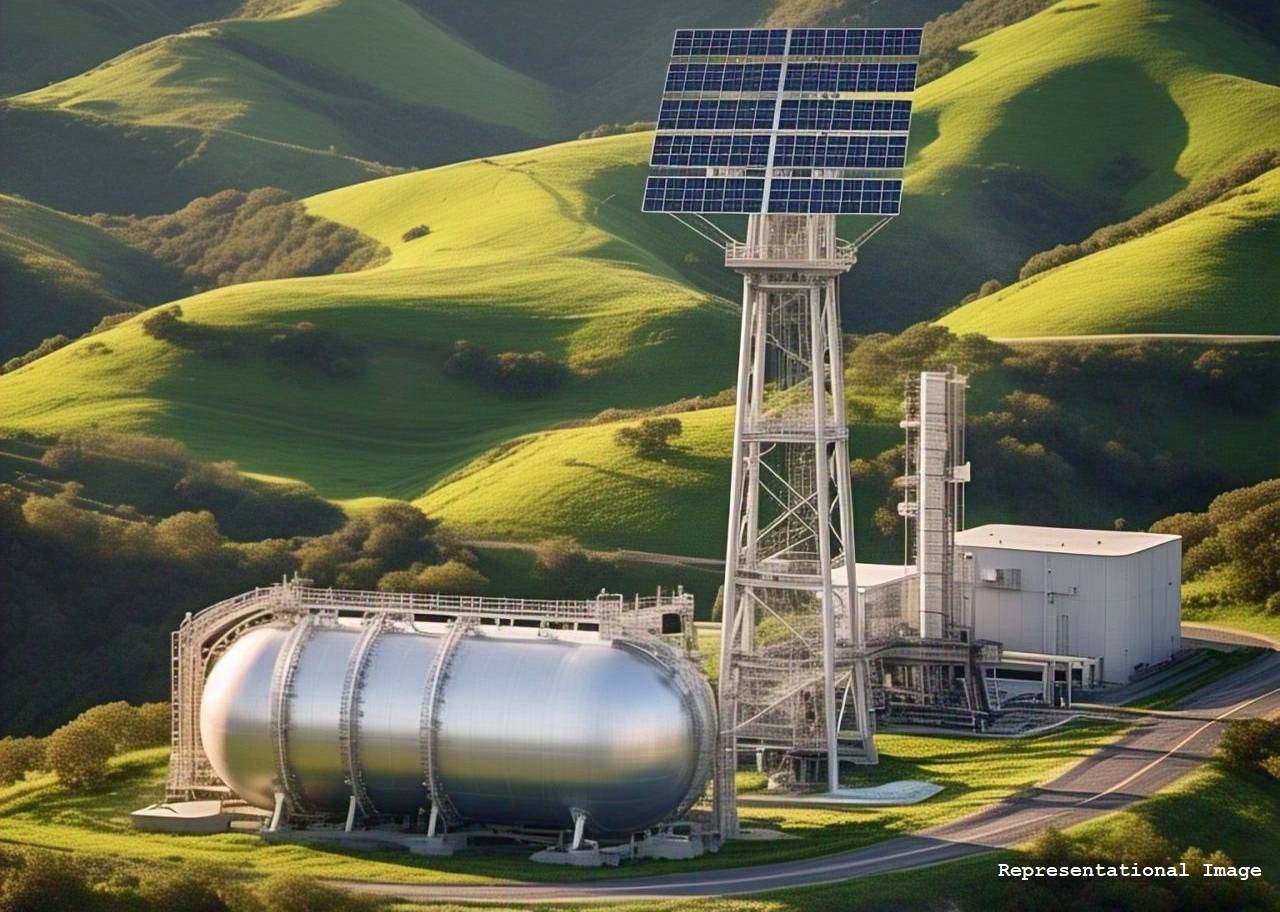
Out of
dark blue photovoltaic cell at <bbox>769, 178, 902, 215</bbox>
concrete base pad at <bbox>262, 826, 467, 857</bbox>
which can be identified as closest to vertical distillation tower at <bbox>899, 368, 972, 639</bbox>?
dark blue photovoltaic cell at <bbox>769, 178, 902, 215</bbox>

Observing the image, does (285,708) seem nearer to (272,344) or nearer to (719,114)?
(719,114)

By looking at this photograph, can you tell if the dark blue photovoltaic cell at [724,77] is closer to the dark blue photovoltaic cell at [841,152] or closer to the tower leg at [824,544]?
the dark blue photovoltaic cell at [841,152]

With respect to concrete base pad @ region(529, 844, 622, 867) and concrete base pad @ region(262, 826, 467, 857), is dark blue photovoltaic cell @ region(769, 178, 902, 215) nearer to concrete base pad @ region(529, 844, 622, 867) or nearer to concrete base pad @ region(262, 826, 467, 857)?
concrete base pad @ region(529, 844, 622, 867)

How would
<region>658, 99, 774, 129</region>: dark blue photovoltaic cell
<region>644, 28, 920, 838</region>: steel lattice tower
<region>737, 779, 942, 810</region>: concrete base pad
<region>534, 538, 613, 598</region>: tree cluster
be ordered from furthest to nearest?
<region>534, 538, 613, 598</region>: tree cluster
<region>658, 99, 774, 129</region>: dark blue photovoltaic cell
<region>644, 28, 920, 838</region>: steel lattice tower
<region>737, 779, 942, 810</region>: concrete base pad

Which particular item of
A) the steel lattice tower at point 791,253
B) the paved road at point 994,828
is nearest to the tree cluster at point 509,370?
the paved road at point 994,828

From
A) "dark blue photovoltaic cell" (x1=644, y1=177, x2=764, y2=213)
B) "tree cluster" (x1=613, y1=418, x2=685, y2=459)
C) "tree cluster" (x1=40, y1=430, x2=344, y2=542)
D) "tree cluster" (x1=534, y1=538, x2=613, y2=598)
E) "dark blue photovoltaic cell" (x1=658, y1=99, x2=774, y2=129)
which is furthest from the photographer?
"tree cluster" (x1=613, y1=418, x2=685, y2=459)

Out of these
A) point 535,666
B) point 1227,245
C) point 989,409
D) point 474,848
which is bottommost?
point 474,848

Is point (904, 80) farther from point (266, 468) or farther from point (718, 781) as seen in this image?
point (266, 468)

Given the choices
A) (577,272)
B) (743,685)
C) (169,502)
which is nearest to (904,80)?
(743,685)
